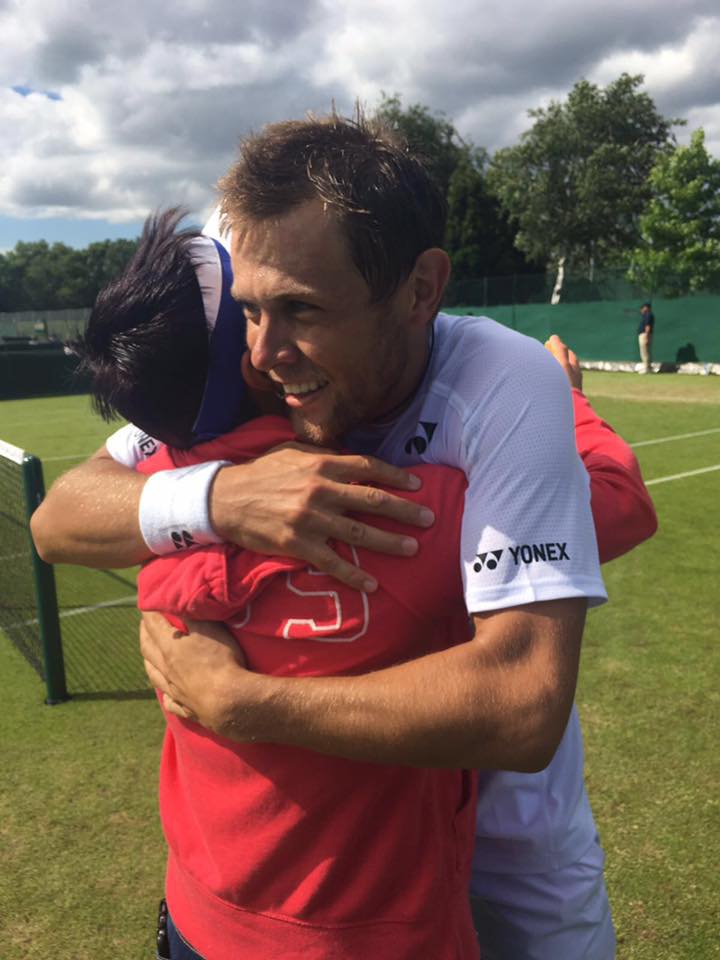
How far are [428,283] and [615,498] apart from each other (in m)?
0.59

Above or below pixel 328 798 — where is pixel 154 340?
above

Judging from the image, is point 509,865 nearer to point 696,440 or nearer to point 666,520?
point 666,520

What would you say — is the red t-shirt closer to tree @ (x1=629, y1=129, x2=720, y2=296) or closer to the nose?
the nose

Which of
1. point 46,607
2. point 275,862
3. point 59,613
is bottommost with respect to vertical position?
point 59,613

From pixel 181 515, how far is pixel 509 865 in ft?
3.43

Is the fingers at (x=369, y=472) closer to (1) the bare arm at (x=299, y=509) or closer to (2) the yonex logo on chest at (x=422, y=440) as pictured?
(1) the bare arm at (x=299, y=509)

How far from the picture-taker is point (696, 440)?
13164mm

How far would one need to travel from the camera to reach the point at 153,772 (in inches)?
163

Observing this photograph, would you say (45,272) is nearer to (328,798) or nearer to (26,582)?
(26,582)

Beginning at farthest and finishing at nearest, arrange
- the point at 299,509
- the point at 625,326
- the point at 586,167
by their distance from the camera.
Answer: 1. the point at 586,167
2. the point at 625,326
3. the point at 299,509

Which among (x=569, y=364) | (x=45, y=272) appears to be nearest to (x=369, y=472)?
(x=569, y=364)

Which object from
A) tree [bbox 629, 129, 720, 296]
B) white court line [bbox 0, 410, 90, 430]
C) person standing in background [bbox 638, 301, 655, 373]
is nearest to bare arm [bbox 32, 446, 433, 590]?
white court line [bbox 0, 410, 90, 430]

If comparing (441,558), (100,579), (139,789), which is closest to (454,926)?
(441,558)

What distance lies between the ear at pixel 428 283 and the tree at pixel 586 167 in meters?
51.0
